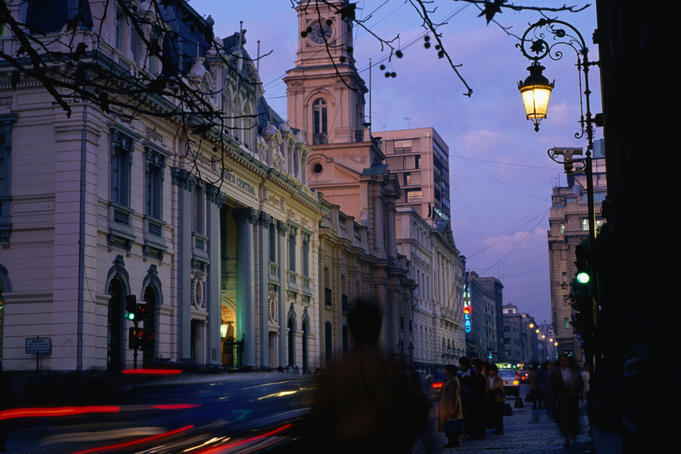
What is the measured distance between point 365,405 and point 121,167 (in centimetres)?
2428

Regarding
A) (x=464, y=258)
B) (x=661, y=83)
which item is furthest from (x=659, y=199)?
(x=464, y=258)

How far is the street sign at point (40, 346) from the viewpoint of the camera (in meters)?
25.8

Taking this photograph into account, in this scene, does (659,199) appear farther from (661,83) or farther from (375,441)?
(375,441)

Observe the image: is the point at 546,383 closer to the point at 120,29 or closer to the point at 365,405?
the point at 120,29

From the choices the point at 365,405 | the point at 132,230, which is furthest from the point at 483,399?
the point at 365,405

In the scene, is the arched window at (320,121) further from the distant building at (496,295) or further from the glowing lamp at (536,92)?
the distant building at (496,295)

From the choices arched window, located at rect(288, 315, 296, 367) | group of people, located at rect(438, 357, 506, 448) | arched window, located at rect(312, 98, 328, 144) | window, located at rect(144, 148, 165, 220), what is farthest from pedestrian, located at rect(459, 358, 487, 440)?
arched window, located at rect(312, 98, 328, 144)

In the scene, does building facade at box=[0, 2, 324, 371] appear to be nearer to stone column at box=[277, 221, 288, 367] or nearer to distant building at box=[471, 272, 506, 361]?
stone column at box=[277, 221, 288, 367]

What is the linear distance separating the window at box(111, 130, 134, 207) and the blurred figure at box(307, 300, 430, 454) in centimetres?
2308

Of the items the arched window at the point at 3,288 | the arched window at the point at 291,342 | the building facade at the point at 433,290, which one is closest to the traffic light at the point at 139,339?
the arched window at the point at 3,288

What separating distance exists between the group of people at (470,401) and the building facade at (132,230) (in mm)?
7143

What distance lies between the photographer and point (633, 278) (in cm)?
1439

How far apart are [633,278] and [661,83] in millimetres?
7758

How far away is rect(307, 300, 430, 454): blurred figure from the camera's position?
657cm
